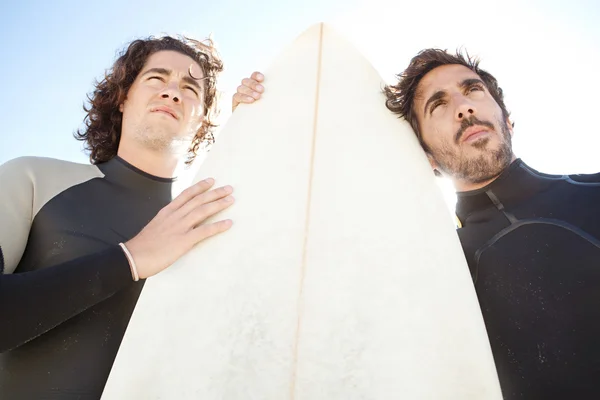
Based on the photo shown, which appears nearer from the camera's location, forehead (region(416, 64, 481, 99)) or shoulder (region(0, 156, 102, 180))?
shoulder (region(0, 156, 102, 180))

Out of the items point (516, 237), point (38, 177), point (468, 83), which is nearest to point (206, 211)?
point (38, 177)

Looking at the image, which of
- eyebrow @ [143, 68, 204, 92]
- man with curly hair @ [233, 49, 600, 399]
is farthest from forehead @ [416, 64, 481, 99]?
eyebrow @ [143, 68, 204, 92]

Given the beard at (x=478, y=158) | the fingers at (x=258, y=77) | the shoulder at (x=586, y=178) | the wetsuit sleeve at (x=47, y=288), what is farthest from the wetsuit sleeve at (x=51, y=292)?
the shoulder at (x=586, y=178)

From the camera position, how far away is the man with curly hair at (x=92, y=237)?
4.54ft

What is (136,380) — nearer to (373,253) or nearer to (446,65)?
(373,253)

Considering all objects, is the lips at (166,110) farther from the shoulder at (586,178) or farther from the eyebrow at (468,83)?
the shoulder at (586,178)

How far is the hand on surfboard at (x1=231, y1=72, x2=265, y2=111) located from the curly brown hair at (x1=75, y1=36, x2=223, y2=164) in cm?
53

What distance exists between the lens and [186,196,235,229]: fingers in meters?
1.67

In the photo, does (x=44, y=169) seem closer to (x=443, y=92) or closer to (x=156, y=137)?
(x=156, y=137)

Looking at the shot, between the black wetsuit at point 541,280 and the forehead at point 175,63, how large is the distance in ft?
5.24

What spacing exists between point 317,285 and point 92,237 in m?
0.85

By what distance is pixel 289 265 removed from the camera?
1662mm

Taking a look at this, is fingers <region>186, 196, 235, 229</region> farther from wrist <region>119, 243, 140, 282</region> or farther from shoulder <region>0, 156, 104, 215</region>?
shoulder <region>0, 156, 104, 215</region>

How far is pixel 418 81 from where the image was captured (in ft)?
8.50
